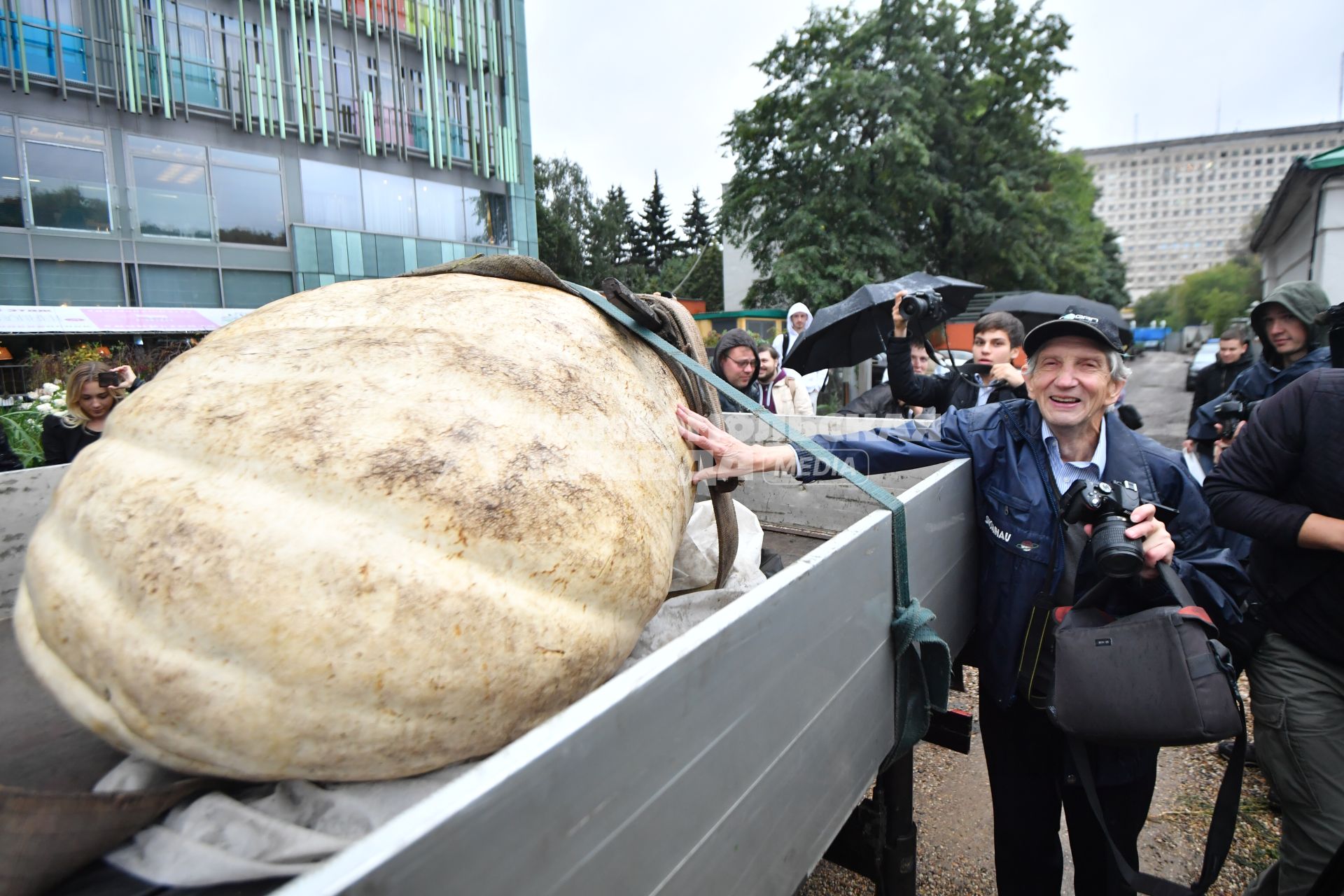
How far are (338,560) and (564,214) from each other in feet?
142

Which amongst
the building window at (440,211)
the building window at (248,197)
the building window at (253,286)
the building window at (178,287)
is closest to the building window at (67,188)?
the building window at (178,287)

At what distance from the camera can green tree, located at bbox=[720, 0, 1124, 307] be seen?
21.4m

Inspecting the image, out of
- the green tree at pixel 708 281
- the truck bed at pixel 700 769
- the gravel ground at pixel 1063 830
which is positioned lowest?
the gravel ground at pixel 1063 830

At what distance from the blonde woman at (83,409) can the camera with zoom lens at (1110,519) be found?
3.91 metres

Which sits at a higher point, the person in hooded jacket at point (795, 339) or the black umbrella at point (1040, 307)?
the black umbrella at point (1040, 307)

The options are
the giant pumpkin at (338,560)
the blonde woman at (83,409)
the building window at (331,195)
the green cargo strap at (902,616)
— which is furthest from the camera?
the building window at (331,195)

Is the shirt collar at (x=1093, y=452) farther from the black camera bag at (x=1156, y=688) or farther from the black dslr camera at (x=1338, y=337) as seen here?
the black dslr camera at (x=1338, y=337)

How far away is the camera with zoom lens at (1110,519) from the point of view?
1.78 meters

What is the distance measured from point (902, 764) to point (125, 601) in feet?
6.41

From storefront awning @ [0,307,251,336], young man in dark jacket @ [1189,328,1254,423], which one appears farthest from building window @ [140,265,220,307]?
young man in dark jacket @ [1189,328,1254,423]

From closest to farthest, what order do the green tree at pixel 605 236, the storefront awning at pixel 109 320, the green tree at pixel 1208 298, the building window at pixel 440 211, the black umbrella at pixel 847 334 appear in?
the black umbrella at pixel 847 334 → the storefront awning at pixel 109 320 → the building window at pixel 440 211 → the green tree at pixel 605 236 → the green tree at pixel 1208 298

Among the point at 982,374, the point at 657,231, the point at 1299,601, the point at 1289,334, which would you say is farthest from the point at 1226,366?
the point at 657,231

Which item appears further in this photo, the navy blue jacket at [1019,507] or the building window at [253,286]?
the building window at [253,286]

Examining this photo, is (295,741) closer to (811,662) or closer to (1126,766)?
(811,662)
